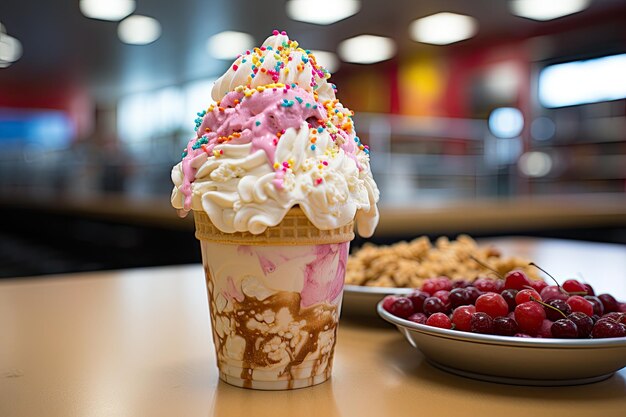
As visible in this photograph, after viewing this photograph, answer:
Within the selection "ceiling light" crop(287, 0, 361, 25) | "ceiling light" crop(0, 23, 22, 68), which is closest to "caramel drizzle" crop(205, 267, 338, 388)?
"ceiling light" crop(287, 0, 361, 25)

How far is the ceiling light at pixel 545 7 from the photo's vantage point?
5.90m

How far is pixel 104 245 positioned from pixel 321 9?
2867 millimetres

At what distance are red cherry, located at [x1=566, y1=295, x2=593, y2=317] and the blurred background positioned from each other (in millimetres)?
2423

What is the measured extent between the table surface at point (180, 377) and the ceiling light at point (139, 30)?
5901 millimetres

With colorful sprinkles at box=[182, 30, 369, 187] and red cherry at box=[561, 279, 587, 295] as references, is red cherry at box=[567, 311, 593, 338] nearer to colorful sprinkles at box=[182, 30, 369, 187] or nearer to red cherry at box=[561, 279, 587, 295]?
red cherry at box=[561, 279, 587, 295]

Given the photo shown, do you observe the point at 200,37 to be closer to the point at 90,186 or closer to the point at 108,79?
the point at 90,186

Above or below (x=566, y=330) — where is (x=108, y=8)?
above

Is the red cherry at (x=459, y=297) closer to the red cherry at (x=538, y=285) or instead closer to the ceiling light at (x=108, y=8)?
the red cherry at (x=538, y=285)

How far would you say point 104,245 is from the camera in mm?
4605

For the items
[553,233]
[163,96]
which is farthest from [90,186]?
[163,96]

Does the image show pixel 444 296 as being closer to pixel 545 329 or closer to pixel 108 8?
pixel 545 329

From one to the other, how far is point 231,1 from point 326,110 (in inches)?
225

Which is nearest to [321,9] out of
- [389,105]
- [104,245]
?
[104,245]

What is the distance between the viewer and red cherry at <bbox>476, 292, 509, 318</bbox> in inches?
30.1
